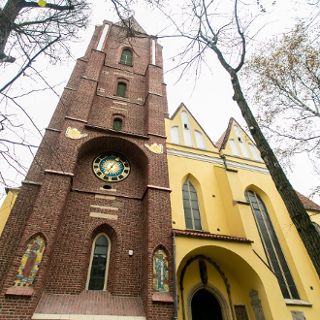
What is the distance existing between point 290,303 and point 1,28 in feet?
41.0

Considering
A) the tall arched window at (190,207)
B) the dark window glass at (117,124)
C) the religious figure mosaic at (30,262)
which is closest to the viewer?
the religious figure mosaic at (30,262)

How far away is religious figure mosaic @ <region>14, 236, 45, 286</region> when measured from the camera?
662 centimetres

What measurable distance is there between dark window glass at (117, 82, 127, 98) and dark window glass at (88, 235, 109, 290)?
874 cm

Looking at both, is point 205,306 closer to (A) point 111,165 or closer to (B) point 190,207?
(B) point 190,207

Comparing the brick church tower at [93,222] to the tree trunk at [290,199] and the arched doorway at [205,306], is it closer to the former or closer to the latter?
the arched doorway at [205,306]

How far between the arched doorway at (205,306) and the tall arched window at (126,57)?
14.7 meters

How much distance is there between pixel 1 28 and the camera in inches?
205

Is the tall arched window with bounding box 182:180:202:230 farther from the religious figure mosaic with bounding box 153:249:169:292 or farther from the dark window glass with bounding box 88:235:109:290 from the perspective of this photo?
the dark window glass with bounding box 88:235:109:290

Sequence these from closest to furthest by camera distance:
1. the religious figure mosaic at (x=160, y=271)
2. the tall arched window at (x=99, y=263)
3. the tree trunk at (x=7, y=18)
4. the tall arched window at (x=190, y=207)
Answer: the tree trunk at (x=7, y=18) → the religious figure mosaic at (x=160, y=271) → the tall arched window at (x=99, y=263) → the tall arched window at (x=190, y=207)

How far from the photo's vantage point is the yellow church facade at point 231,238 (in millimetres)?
8789

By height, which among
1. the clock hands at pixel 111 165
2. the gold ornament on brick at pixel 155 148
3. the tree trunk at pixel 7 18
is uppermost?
the gold ornament on brick at pixel 155 148

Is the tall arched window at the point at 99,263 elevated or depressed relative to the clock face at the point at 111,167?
depressed

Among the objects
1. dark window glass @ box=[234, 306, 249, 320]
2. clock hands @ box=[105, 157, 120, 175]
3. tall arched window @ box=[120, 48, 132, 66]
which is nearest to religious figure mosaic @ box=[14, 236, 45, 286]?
clock hands @ box=[105, 157, 120, 175]

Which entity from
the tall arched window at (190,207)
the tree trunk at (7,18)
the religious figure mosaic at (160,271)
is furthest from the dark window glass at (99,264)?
the tree trunk at (7,18)
